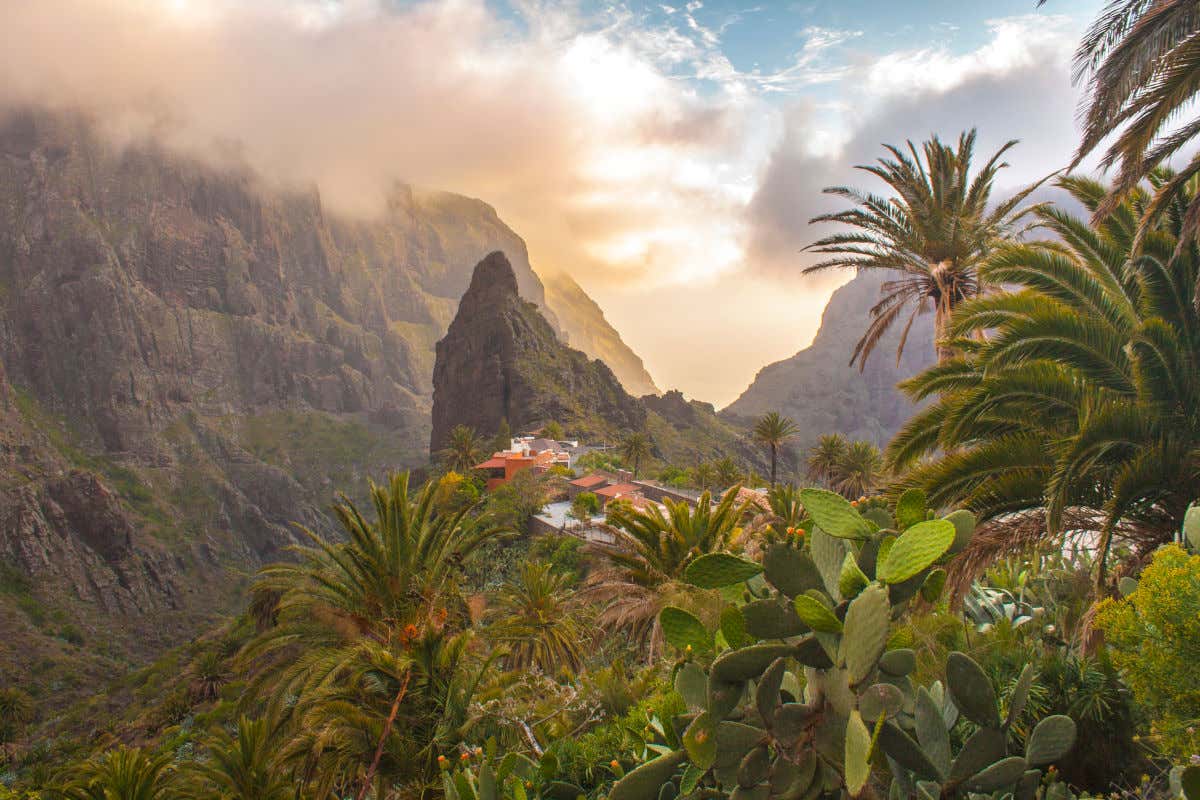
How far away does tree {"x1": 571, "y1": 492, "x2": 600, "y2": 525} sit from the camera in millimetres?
36181

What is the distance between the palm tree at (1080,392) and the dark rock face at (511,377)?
7770 cm

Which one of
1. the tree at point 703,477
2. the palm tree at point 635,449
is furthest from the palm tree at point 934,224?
the palm tree at point 635,449

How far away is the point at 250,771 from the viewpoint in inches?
447

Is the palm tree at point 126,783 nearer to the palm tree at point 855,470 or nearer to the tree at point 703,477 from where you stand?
the palm tree at point 855,470

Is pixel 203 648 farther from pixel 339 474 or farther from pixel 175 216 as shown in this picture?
pixel 175 216

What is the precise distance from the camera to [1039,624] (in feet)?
20.7

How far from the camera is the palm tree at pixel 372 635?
309 inches

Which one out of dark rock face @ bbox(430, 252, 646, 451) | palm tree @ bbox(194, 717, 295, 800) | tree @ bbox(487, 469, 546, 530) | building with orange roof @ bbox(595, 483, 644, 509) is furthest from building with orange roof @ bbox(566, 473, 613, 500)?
dark rock face @ bbox(430, 252, 646, 451)

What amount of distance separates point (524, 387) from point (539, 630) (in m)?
77.2

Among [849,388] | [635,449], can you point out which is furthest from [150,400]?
[849,388]

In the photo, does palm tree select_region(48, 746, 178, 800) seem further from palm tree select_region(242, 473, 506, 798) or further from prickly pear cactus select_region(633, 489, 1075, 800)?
prickly pear cactus select_region(633, 489, 1075, 800)

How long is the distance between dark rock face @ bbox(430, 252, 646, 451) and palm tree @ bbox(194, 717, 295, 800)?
71690mm

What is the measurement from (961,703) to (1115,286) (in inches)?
259

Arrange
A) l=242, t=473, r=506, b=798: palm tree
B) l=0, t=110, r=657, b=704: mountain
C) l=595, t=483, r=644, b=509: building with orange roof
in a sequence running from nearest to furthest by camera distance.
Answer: l=242, t=473, r=506, b=798: palm tree → l=595, t=483, r=644, b=509: building with orange roof → l=0, t=110, r=657, b=704: mountain
